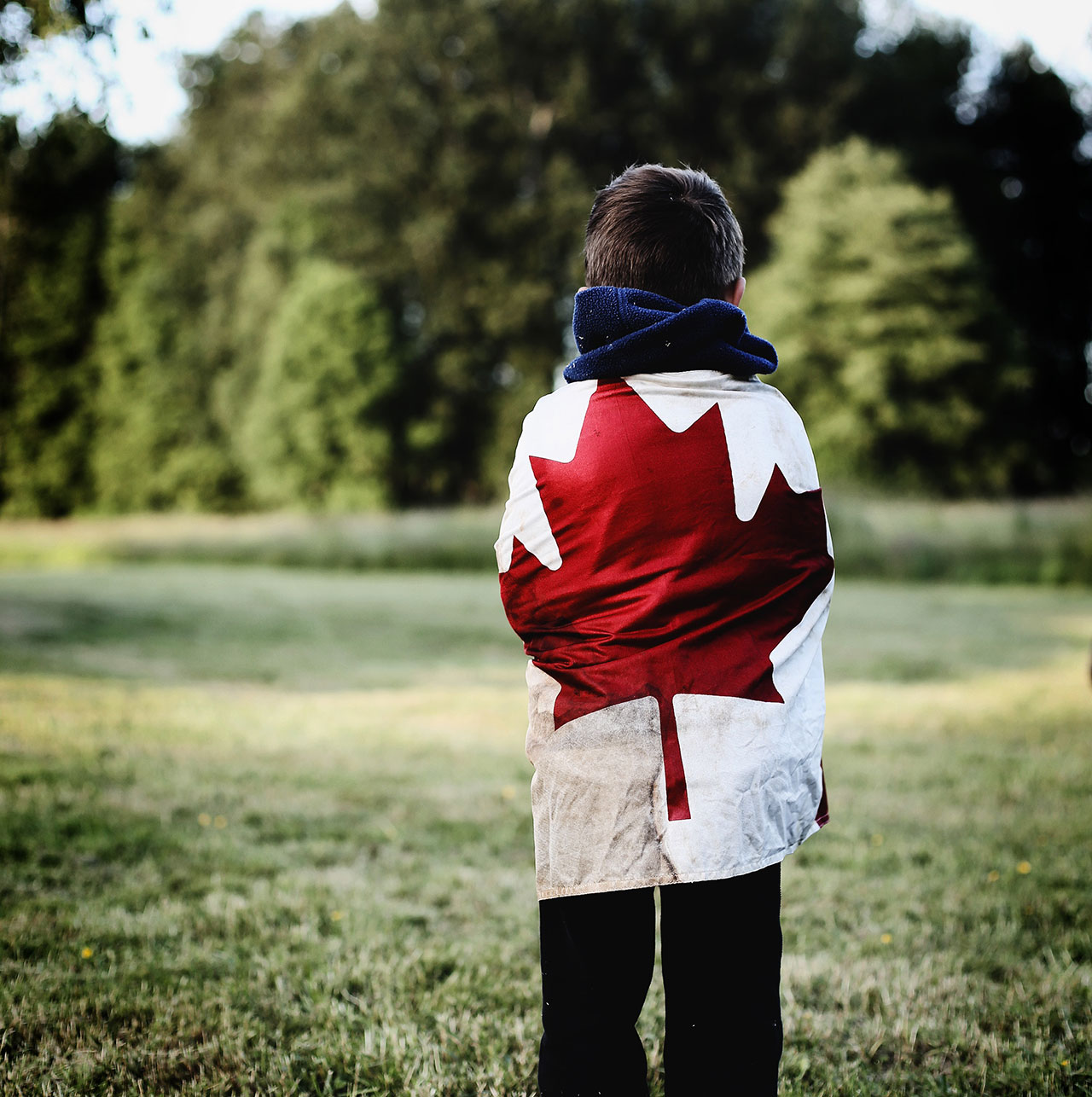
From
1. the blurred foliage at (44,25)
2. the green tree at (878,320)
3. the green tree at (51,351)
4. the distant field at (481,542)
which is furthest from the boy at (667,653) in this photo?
the green tree at (51,351)

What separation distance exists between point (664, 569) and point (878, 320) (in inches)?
1014

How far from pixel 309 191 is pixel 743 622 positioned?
31770 millimetres

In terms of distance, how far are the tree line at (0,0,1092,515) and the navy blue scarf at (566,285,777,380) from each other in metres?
24.8

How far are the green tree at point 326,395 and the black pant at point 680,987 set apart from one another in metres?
28.7

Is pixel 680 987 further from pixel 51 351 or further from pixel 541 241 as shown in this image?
pixel 51 351

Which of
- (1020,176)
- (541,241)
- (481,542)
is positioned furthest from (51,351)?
(1020,176)

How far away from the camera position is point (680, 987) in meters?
1.60

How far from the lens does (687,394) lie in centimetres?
159

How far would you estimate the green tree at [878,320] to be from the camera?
82.8 feet

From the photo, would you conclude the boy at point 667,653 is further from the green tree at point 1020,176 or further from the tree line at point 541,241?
the green tree at point 1020,176

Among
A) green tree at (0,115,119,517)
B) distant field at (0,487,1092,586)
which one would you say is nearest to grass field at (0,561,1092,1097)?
distant field at (0,487,1092,586)

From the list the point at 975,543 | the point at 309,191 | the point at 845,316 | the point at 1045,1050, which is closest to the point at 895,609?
the point at 975,543

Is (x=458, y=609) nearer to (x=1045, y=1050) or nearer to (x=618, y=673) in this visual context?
(x=1045, y=1050)

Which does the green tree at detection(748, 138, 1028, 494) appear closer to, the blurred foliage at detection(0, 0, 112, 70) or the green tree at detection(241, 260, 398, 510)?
the green tree at detection(241, 260, 398, 510)
